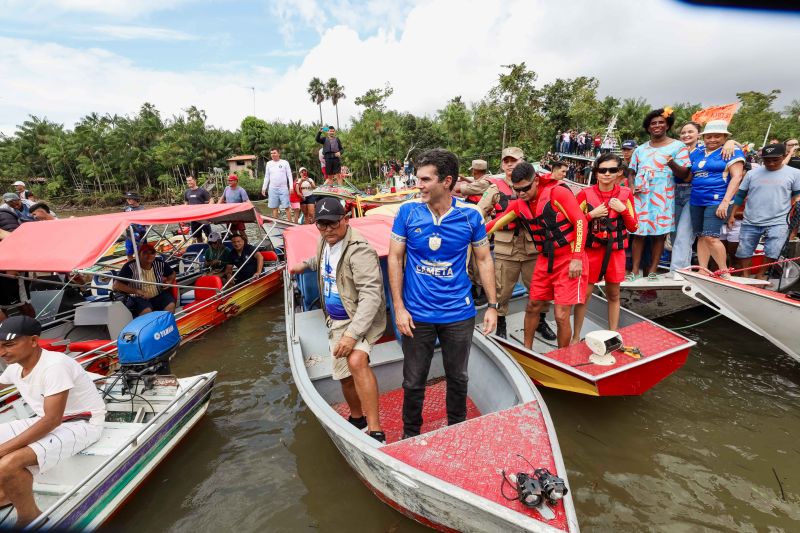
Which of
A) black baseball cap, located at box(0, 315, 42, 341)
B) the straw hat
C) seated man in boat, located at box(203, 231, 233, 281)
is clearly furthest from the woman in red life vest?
seated man in boat, located at box(203, 231, 233, 281)

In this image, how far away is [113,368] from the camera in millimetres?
5000

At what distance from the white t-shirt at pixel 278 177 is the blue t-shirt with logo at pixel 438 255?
9.31m

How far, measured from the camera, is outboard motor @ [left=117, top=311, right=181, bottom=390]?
3.86m

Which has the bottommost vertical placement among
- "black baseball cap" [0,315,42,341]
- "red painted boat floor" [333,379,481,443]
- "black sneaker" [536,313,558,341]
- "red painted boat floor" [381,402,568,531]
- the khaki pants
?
"red painted boat floor" [333,379,481,443]

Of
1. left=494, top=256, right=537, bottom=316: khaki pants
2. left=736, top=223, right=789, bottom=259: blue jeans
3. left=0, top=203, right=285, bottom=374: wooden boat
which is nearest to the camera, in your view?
left=0, top=203, right=285, bottom=374: wooden boat

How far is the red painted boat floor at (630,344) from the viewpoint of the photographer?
365 cm

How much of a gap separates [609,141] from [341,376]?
57.5 ft

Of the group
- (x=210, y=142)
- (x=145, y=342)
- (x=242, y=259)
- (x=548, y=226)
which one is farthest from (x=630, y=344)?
(x=210, y=142)

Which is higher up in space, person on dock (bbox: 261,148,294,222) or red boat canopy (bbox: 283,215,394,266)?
person on dock (bbox: 261,148,294,222)

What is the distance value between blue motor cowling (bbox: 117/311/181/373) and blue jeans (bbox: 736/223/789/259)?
7505mm

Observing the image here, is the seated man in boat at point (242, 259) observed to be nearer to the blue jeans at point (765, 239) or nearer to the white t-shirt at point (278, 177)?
the white t-shirt at point (278, 177)

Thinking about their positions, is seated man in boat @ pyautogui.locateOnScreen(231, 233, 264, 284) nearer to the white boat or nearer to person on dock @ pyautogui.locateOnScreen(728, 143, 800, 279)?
the white boat

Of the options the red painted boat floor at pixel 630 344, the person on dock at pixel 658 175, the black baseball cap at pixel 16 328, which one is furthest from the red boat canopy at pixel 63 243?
the person on dock at pixel 658 175

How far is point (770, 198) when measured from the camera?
4.97 meters
